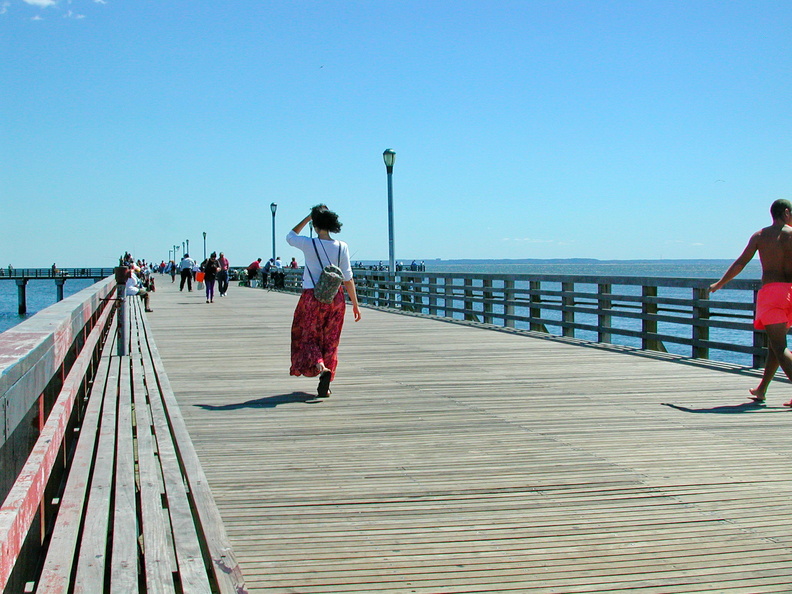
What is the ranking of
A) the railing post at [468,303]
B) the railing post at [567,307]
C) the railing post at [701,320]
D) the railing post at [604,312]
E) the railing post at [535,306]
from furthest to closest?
the railing post at [468,303]
the railing post at [535,306]
the railing post at [567,307]
the railing post at [604,312]
the railing post at [701,320]

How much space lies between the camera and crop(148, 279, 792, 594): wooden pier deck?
332 centimetres

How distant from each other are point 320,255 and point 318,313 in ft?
1.61

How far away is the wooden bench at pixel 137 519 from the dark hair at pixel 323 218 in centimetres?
239

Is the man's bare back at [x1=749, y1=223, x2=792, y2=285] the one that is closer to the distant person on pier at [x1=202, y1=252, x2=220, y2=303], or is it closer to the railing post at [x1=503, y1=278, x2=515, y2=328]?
the railing post at [x1=503, y1=278, x2=515, y2=328]

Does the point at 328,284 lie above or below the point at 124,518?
above

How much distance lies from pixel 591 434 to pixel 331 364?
2.51 m

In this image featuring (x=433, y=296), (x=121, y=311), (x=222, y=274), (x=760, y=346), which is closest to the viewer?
(x=760, y=346)

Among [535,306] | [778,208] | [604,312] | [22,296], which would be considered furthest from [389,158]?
[22,296]

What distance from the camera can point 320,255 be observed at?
24.5 ft

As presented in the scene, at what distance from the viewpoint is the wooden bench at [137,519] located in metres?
2.84

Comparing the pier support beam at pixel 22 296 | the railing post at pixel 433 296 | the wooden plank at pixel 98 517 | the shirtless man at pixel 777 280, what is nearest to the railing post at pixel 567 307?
the railing post at pixel 433 296

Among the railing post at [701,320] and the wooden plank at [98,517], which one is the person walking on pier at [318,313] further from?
the railing post at [701,320]

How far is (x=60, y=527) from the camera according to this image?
10.5 ft

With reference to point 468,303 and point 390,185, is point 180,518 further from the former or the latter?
point 390,185
